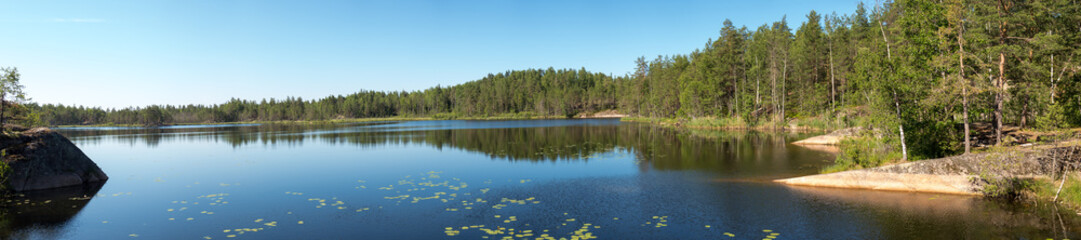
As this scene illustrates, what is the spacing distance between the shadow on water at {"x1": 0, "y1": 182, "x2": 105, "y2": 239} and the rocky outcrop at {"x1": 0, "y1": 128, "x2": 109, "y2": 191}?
0.74 m

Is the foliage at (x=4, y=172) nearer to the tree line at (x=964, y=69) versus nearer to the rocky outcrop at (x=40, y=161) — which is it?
the rocky outcrop at (x=40, y=161)

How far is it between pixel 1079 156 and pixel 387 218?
2476 centimetres

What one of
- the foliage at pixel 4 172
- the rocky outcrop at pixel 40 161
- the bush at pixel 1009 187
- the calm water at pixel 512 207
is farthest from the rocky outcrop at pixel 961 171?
the rocky outcrop at pixel 40 161

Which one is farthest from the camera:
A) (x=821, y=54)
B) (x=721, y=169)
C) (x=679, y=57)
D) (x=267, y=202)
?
(x=679, y=57)

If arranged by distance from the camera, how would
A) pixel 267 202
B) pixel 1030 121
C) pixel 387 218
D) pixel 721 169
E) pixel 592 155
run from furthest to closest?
pixel 592 155
pixel 1030 121
pixel 721 169
pixel 267 202
pixel 387 218

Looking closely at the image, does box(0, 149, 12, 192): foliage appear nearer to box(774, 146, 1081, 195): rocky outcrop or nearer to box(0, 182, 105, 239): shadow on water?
box(0, 182, 105, 239): shadow on water

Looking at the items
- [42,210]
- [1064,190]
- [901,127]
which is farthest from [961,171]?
[42,210]

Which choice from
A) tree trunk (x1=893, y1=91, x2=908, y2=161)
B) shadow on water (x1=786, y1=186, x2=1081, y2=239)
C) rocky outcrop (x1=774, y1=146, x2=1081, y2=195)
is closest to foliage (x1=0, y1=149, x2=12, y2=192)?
shadow on water (x1=786, y1=186, x2=1081, y2=239)

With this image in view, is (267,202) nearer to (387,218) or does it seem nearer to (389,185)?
(389,185)

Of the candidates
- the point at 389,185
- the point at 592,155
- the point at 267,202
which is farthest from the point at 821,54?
the point at 267,202

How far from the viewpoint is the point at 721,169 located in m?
28.5

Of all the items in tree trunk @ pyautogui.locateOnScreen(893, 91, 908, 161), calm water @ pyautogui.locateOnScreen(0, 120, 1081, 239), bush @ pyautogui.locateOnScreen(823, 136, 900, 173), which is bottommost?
calm water @ pyautogui.locateOnScreen(0, 120, 1081, 239)

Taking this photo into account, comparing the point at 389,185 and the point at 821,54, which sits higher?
the point at 821,54

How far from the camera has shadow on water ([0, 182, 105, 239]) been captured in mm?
15961
